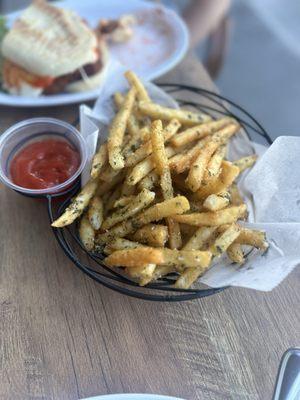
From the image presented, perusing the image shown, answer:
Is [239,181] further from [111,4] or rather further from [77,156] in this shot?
[111,4]

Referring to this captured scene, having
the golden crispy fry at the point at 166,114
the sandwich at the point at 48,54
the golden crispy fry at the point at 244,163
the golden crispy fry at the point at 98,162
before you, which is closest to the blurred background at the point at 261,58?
the sandwich at the point at 48,54

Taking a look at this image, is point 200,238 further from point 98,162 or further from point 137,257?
point 98,162

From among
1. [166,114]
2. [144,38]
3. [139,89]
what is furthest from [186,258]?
[144,38]

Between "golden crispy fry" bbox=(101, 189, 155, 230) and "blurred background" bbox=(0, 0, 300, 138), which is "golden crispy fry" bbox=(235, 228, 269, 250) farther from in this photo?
"blurred background" bbox=(0, 0, 300, 138)

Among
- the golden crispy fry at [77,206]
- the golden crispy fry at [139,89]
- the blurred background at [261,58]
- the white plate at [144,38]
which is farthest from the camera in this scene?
the blurred background at [261,58]

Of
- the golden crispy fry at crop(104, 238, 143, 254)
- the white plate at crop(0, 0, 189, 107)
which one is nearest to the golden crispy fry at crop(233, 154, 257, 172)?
the golden crispy fry at crop(104, 238, 143, 254)

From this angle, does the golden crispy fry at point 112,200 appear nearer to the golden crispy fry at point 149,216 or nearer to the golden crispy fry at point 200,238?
the golden crispy fry at point 149,216

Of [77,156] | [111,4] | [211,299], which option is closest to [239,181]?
[211,299]
